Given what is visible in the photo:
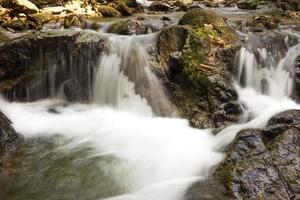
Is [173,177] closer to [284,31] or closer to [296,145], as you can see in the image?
[296,145]

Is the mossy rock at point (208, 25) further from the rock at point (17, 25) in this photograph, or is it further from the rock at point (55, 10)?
the rock at point (55, 10)

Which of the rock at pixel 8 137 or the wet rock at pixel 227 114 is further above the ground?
the wet rock at pixel 227 114

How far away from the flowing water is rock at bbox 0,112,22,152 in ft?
0.78

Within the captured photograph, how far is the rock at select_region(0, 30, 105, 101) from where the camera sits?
10656 millimetres

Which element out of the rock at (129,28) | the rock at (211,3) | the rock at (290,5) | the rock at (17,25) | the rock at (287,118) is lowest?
the rock at (287,118)

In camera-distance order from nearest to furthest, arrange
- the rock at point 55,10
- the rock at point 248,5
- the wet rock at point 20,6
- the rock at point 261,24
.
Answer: the rock at point 261,24 < the wet rock at point 20,6 < the rock at point 55,10 < the rock at point 248,5

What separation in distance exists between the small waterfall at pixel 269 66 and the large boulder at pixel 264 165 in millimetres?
3750

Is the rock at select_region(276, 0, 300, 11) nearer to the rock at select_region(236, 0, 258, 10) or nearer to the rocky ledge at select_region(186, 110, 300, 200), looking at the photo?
the rock at select_region(236, 0, 258, 10)

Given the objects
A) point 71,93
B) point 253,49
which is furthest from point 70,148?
point 253,49

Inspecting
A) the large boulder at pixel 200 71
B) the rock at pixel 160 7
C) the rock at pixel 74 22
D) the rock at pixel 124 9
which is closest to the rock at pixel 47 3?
the rock at pixel 124 9

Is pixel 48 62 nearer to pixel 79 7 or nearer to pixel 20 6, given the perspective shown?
pixel 20 6

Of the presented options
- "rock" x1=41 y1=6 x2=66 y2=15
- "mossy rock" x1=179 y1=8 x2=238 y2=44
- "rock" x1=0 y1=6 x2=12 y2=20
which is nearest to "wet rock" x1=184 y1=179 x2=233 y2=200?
"mossy rock" x1=179 y1=8 x2=238 y2=44

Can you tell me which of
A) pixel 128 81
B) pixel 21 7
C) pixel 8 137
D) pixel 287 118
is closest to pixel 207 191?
pixel 287 118

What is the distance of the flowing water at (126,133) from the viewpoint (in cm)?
658
